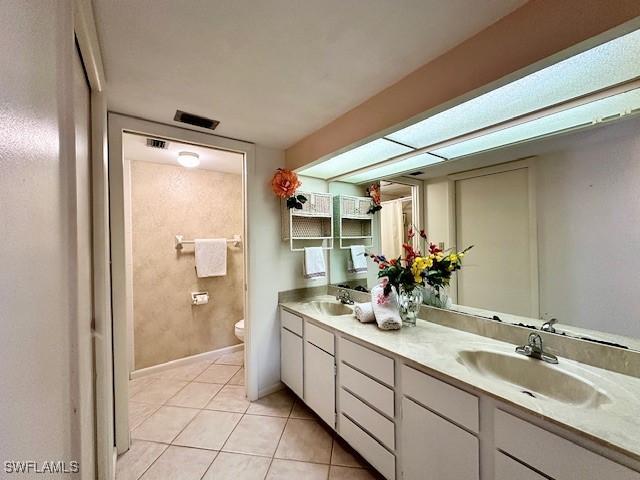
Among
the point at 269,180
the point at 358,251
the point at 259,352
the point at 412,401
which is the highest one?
the point at 269,180

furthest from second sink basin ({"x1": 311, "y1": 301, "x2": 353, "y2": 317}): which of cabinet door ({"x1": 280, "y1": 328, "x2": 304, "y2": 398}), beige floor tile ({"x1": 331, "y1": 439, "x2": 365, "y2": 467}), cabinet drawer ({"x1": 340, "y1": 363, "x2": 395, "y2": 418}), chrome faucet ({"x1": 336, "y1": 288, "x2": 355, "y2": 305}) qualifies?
beige floor tile ({"x1": 331, "y1": 439, "x2": 365, "y2": 467})

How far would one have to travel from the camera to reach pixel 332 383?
1720 millimetres

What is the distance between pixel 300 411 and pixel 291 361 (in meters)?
0.38

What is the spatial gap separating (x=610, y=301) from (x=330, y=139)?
68.5 inches

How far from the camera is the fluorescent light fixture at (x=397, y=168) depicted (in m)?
1.85

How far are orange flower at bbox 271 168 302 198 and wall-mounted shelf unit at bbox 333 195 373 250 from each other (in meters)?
0.52

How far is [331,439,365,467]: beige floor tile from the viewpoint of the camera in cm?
159

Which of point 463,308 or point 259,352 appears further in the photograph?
point 259,352

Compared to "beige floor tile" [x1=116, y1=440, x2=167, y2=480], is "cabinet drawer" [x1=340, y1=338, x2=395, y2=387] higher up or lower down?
higher up

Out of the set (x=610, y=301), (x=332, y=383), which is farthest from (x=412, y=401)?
(x=610, y=301)

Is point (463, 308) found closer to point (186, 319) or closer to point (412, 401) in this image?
point (412, 401)

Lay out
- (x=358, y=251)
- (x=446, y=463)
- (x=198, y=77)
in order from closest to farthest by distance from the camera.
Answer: (x=446, y=463), (x=198, y=77), (x=358, y=251)

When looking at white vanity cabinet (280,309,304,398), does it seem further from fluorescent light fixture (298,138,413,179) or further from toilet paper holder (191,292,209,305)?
fluorescent light fixture (298,138,413,179)

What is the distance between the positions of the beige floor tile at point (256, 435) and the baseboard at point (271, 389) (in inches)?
10.3
